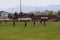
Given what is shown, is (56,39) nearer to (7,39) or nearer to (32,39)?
(32,39)

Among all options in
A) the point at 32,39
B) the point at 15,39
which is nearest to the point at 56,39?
the point at 32,39

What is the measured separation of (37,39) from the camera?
21656 millimetres

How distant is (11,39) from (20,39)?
32.1 inches

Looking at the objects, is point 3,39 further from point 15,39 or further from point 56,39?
point 56,39

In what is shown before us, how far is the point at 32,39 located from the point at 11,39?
192cm

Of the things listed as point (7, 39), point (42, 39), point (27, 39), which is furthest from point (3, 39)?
point (42, 39)

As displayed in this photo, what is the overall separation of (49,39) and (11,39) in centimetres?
347

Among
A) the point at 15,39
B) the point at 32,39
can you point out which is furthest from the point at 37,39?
the point at 15,39

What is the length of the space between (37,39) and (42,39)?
1.55 feet

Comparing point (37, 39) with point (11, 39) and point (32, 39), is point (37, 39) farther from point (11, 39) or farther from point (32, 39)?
point (11, 39)

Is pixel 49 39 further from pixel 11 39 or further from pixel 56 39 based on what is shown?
pixel 11 39

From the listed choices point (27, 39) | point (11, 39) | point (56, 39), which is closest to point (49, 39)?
point (56, 39)

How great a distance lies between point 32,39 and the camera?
70.8 feet

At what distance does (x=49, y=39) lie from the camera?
2164cm
